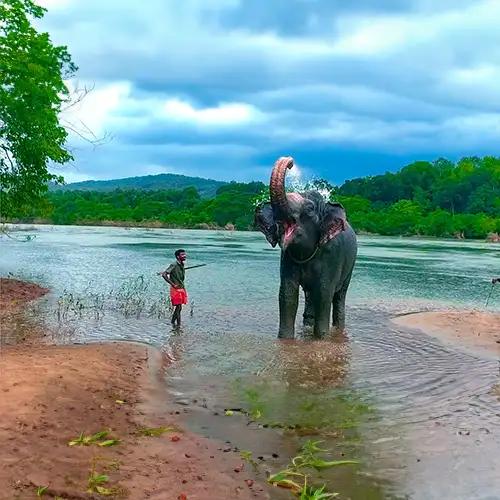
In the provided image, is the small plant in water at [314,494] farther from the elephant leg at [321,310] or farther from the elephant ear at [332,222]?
the elephant leg at [321,310]

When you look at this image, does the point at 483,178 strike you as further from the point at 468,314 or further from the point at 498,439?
the point at 498,439

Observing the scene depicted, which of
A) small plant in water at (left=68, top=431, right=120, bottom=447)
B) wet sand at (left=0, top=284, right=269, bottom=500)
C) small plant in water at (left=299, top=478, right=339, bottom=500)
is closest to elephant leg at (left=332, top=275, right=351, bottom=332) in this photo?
wet sand at (left=0, top=284, right=269, bottom=500)

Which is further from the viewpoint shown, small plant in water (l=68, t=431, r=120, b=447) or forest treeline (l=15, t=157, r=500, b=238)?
forest treeline (l=15, t=157, r=500, b=238)

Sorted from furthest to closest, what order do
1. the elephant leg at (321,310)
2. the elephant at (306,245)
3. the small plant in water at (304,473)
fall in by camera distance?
1. the elephant leg at (321,310)
2. the elephant at (306,245)
3. the small plant in water at (304,473)

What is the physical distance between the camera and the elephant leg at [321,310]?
12594mm

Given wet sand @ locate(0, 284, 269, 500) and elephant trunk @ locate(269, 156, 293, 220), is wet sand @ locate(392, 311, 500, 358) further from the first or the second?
wet sand @ locate(0, 284, 269, 500)

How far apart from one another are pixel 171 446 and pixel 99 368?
3.08 meters

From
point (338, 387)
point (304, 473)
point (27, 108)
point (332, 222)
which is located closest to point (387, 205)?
point (27, 108)

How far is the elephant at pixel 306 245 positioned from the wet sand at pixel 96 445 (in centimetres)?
361

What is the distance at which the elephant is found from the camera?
11.4 metres

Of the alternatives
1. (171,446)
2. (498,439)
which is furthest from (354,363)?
(171,446)

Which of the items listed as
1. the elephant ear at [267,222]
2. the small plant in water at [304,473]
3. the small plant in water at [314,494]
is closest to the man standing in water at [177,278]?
the elephant ear at [267,222]

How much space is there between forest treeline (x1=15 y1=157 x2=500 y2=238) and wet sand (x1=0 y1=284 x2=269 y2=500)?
319ft

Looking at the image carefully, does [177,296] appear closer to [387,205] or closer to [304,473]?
[304,473]
